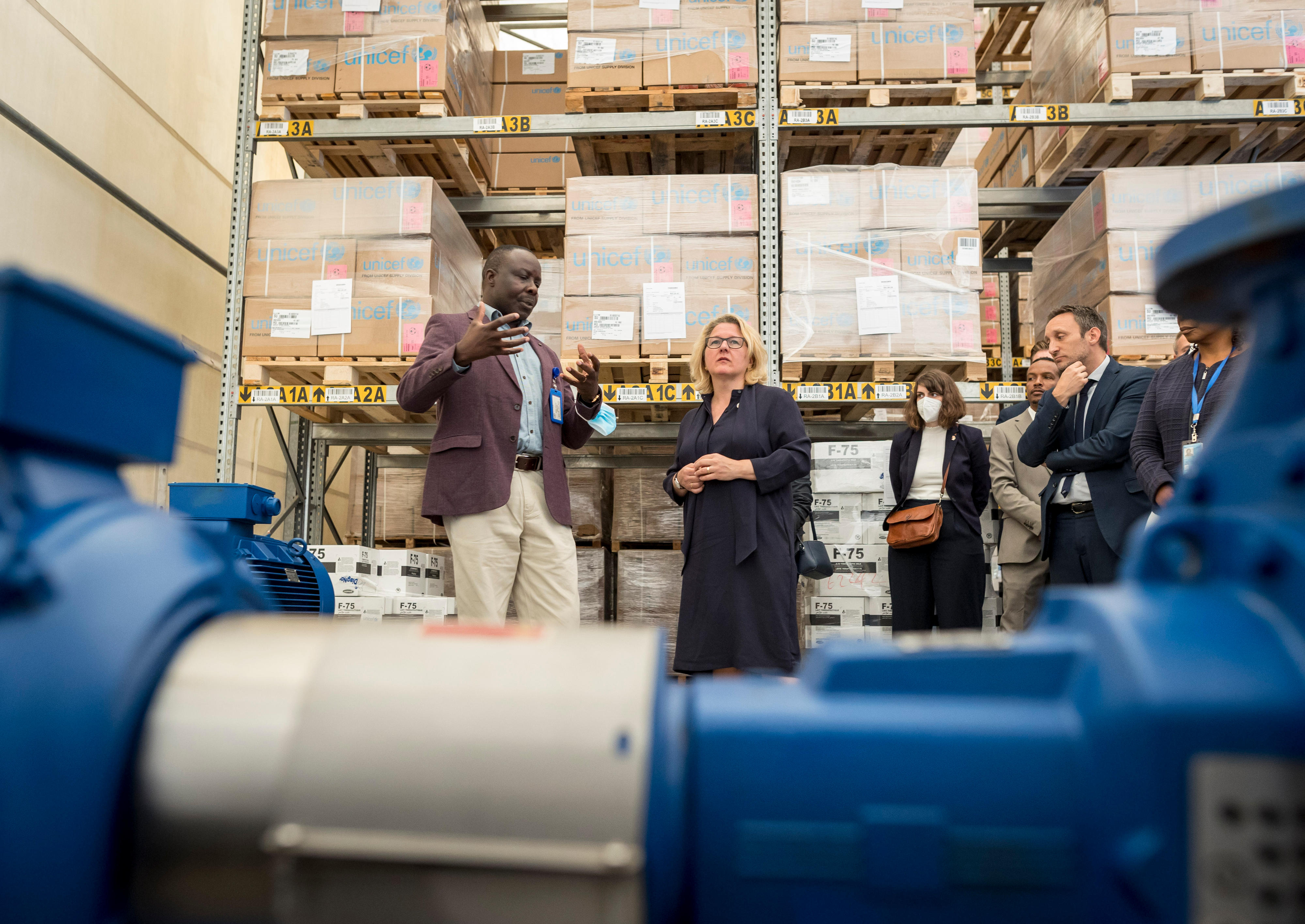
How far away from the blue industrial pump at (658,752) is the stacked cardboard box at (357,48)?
4648mm

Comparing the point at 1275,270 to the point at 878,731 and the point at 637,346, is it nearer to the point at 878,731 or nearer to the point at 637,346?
the point at 878,731

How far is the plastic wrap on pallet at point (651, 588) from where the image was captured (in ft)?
16.5

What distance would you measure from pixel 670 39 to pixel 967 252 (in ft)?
6.22

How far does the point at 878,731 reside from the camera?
1.84 ft

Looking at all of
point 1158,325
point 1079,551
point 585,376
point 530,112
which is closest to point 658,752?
point 585,376

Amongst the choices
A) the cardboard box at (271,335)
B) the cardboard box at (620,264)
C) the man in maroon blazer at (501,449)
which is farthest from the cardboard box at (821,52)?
the cardboard box at (271,335)

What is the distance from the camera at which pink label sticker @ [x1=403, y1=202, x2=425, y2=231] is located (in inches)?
177

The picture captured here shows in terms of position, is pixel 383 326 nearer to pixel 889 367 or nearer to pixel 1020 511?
pixel 889 367

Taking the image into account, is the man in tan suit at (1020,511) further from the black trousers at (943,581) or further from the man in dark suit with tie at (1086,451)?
the man in dark suit with tie at (1086,451)

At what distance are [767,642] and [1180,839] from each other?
2544mm

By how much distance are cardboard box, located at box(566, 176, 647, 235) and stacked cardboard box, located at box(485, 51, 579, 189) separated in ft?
4.43

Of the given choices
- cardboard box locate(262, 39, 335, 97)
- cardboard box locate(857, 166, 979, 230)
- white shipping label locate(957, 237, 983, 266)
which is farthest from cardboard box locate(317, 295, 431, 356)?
white shipping label locate(957, 237, 983, 266)

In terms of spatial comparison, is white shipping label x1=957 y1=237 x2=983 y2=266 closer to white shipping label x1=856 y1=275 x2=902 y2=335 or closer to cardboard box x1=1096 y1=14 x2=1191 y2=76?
white shipping label x1=856 y1=275 x2=902 y2=335

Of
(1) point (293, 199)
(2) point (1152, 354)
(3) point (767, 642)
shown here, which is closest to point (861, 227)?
(2) point (1152, 354)
